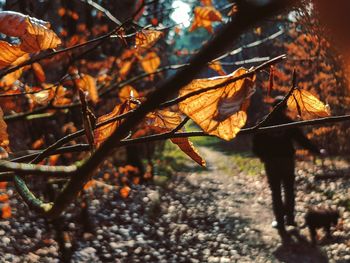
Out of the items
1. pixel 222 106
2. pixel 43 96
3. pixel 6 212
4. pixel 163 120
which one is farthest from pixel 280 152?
pixel 222 106

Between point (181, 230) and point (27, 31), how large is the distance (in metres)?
5.87

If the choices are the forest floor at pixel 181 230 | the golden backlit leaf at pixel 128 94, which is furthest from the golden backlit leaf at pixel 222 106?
the forest floor at pixel 181 230

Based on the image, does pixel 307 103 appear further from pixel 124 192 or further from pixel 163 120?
pixel 124 192

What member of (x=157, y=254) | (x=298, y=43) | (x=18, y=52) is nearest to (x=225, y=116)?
(x=18, y=52)

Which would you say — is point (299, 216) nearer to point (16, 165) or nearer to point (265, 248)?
point (265, 248)

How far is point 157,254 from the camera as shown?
18.4ft

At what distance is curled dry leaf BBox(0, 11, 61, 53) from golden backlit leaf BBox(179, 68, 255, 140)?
51 cm

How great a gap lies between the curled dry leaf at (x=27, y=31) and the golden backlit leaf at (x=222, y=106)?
51 centimetres

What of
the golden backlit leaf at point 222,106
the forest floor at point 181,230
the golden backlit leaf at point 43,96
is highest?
the golden backlit leaf at point 43,96

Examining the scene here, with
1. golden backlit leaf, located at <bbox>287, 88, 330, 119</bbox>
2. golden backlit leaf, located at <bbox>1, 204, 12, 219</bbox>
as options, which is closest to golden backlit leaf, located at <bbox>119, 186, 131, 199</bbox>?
golden backlit leaf, located at <bbox>1, 204, 12, 219</bbox>

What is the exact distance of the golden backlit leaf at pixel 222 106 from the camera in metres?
0.78

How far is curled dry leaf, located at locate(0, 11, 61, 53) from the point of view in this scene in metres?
1.01

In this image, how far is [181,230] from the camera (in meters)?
6.61

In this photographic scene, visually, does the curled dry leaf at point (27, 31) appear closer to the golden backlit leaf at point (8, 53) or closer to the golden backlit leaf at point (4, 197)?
the golden backlit leaf at point (8, 53)
